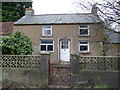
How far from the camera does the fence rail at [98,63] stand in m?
5.86

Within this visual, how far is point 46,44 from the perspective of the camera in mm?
14930

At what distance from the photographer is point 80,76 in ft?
19.0

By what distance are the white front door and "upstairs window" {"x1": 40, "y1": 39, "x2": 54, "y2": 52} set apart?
3.63 feet

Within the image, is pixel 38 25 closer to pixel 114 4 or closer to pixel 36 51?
pixel 36 51

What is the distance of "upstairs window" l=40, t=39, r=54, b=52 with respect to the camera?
14891 millimetres

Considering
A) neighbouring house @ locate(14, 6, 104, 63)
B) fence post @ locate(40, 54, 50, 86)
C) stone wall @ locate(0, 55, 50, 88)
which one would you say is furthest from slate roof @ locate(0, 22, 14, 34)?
fence post @ locate(40, 54, 50, 86)

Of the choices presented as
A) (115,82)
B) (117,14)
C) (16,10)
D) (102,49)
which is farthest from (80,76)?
(16,10)

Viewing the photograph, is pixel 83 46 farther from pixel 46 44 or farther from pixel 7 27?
pixel 7 27

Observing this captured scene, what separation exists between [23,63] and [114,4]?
463 cm

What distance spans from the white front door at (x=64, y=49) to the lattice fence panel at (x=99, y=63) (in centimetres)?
874

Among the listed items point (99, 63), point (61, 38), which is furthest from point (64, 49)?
point (99, 63)

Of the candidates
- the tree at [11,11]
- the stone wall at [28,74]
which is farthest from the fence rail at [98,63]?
the tree at [11,11]

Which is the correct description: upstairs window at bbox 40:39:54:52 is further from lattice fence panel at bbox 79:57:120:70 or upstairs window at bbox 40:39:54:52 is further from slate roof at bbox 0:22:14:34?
lattice fence panel at bbox 79:57:120:70

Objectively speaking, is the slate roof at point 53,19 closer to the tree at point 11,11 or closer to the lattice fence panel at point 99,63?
the lattice fence panel at point 99,63
